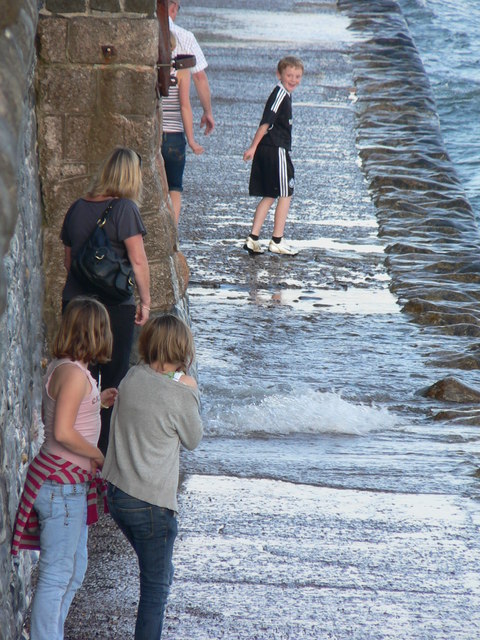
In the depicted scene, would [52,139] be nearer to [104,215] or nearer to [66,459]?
[104,215]

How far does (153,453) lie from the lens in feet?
12.5

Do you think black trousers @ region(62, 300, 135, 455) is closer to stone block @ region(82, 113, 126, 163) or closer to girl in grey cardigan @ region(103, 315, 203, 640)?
stone block @ region(82, 113, 126, 163)

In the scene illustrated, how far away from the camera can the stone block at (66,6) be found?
19.0 feet

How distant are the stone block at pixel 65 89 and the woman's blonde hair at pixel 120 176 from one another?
2.78ft

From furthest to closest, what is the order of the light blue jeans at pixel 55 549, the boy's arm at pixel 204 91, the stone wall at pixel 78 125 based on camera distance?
the boy's arm at pixel 204 91
the stone wall at pixel 78 125
the light blue jeans at pixel 55 549

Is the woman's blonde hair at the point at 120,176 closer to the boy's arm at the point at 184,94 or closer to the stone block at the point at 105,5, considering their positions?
the stone block at the point at 105,5

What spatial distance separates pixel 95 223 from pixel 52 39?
122 centimetres

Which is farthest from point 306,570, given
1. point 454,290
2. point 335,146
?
point 335,146

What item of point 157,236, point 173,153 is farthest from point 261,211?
point 157,236

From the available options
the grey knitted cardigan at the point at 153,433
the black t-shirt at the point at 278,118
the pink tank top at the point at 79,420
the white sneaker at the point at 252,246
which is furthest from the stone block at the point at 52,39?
the white sneaker at the point at 252,246

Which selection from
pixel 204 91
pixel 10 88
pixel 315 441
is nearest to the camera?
pixel 10 88

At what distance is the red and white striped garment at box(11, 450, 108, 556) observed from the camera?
12.3 ft

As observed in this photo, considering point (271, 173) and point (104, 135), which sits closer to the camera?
point (104, 135)

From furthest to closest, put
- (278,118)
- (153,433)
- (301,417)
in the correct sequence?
(278,118), (301,417), (153,433)
